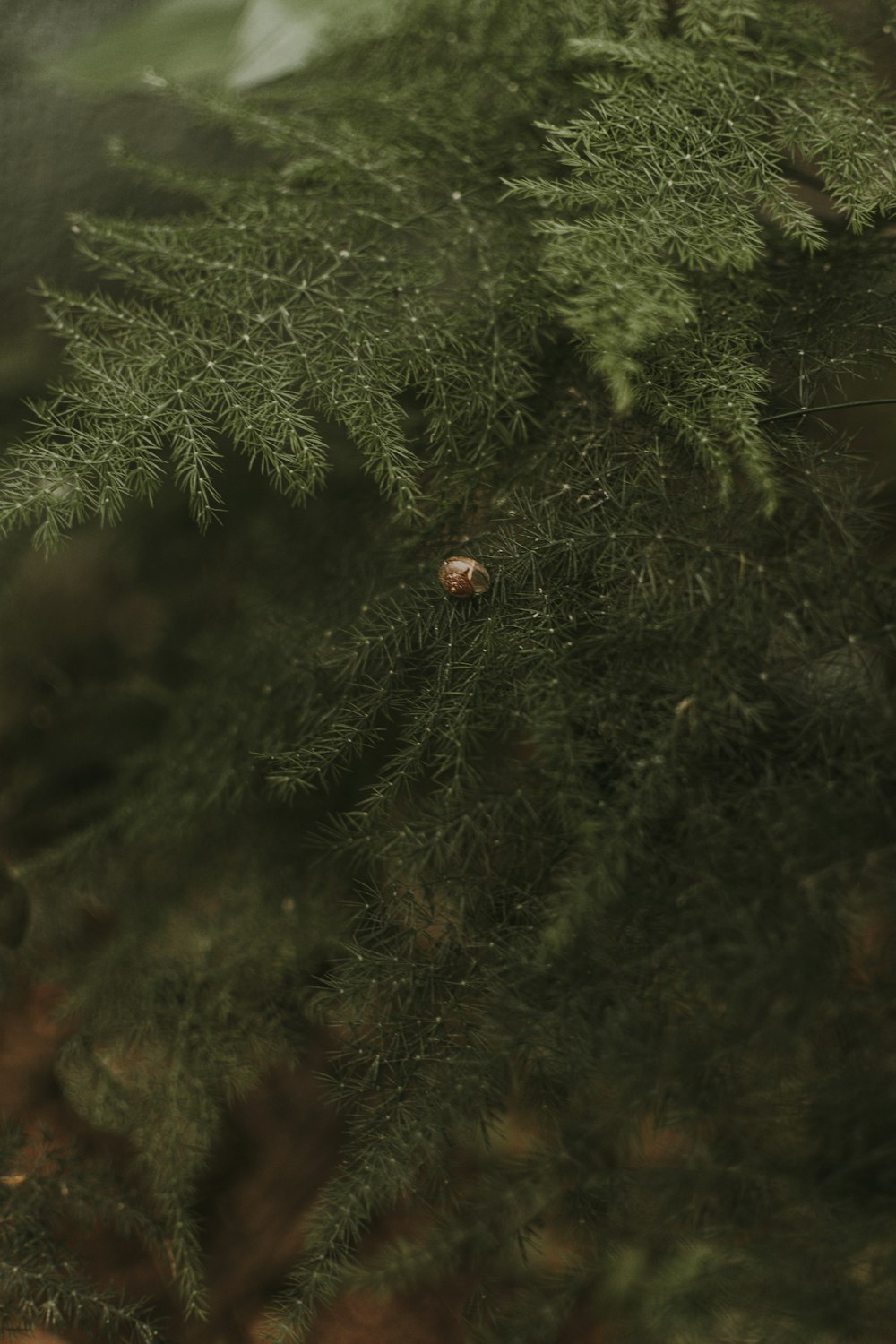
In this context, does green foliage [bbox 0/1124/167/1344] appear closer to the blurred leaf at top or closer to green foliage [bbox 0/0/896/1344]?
green foliage [bbox 0/0/896/1344]

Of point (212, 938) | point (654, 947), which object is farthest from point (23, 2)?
point (654, 947)

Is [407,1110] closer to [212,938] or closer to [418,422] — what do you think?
[212,938]

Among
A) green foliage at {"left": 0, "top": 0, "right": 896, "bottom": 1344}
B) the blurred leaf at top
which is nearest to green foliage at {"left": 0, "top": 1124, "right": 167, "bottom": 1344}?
green foliage at {"left": 0, "top": 0, "right": 896, "bottom": 1344}

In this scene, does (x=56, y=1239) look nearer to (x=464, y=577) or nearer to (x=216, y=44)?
(x=464, y=577)

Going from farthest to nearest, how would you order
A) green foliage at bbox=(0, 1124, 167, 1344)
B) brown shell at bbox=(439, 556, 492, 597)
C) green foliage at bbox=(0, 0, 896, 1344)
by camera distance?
green foliage at bbox=(0, 1124, 167, 1344)
brown shell at bbox=(439, 556, 492, 597)
green foliage at bbox=(0, 0, 896, 1344)

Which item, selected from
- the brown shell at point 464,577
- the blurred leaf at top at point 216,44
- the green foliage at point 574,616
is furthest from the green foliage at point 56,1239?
the blurred leaf at top at point 216,44

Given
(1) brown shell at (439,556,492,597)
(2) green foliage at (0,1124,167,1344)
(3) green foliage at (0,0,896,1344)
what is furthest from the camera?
(2) green foliage at (0,1124,167,1344)

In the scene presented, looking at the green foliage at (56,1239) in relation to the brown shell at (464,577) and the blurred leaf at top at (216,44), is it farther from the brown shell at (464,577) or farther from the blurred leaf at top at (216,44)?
the blurred leaf at top at (216,44)
